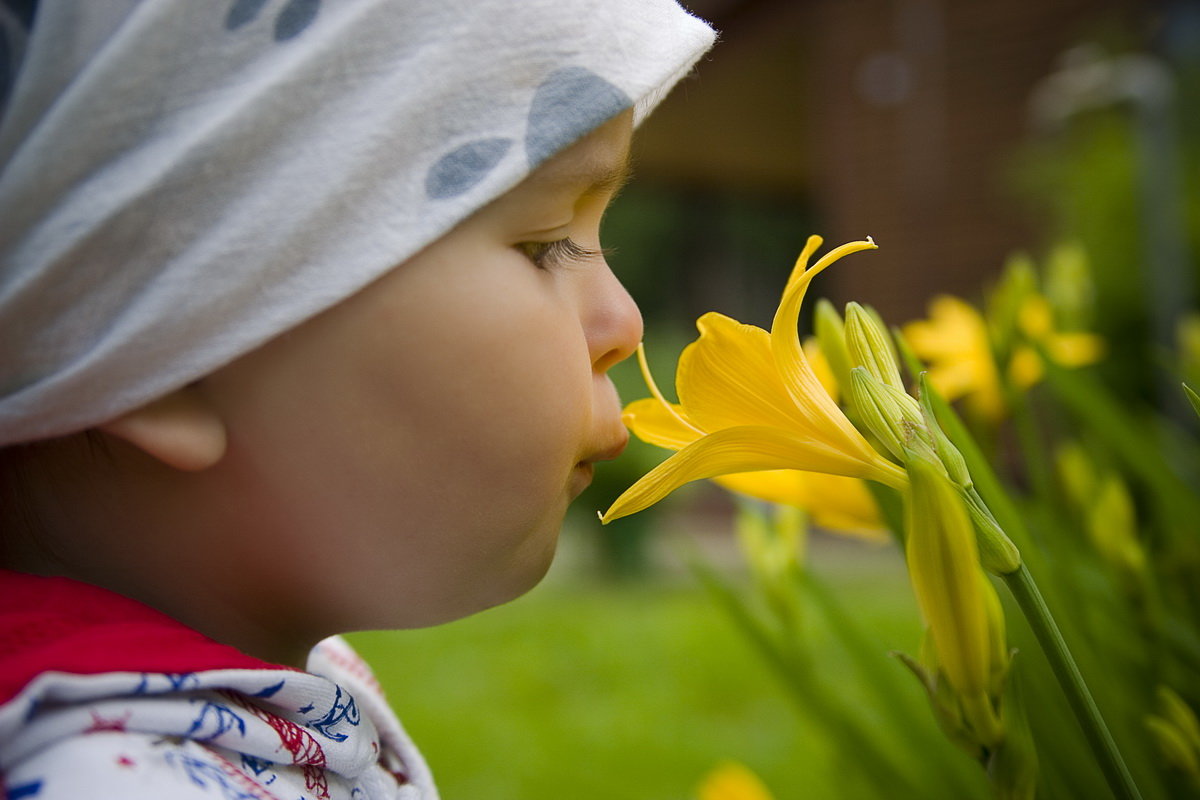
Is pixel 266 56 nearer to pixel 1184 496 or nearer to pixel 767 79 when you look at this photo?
pixel 1184 496

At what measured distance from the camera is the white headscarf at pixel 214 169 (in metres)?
0.54

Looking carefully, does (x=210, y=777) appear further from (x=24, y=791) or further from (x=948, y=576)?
(x=948, y=576)

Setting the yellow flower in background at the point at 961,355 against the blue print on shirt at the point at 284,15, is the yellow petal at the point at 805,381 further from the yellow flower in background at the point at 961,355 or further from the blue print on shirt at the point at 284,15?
the yellow flower in background at the point at 961,355

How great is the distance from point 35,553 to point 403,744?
268mm

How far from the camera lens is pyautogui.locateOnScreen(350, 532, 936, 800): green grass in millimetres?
2219

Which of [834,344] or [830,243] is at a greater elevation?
[834,344]

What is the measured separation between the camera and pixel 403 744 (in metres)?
0.75

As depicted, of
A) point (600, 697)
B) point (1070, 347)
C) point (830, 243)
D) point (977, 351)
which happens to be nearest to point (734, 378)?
point (977, 351)

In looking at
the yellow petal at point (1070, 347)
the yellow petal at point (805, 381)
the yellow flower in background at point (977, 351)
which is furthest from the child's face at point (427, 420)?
the yellow petal at point (1070, 347)

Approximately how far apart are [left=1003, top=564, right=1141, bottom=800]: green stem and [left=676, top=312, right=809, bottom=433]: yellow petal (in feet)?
0.41

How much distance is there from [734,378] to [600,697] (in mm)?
2397

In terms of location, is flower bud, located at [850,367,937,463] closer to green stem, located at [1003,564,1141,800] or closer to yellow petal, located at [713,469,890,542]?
green stem, located at [1003,564,1141,800]

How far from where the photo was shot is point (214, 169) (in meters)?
0.54

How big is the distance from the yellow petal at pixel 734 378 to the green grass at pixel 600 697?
48.0 inches
